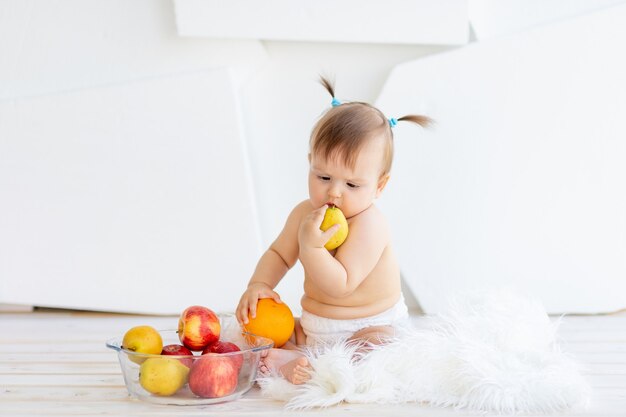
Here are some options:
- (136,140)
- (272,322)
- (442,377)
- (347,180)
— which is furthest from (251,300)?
(136,140)

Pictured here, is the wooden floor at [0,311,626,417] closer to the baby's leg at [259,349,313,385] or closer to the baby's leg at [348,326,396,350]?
the baby's leg at [259,349,313,385]

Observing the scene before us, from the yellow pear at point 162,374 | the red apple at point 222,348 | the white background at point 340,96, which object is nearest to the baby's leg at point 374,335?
the red apple at point 222,348

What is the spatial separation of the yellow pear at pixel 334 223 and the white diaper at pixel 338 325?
152mm

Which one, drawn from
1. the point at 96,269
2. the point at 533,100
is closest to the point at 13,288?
the point at 96,269

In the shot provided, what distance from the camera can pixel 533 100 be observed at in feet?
7.23

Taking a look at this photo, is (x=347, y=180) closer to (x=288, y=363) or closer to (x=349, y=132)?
(x=349, y=132)

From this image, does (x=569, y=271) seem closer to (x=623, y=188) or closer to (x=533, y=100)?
(x=623, y=188)

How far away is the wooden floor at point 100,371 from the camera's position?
1351mm

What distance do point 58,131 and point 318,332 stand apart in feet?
3.38

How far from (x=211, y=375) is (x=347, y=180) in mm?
435

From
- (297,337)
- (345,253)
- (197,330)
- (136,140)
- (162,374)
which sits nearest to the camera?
(162,374)

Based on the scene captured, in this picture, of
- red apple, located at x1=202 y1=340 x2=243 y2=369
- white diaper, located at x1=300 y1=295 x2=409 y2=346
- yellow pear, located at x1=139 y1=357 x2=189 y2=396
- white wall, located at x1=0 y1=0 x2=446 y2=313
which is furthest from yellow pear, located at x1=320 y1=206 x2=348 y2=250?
white wall, located at x1=0 y1=0 x2=446 y2=313

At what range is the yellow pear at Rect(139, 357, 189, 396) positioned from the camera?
4.37 ft

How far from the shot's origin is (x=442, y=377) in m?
1.42
